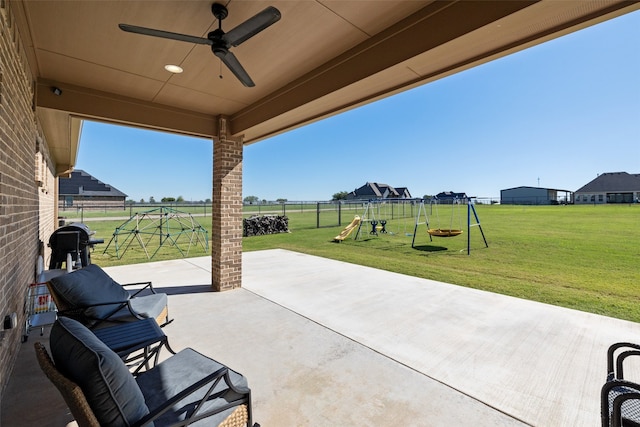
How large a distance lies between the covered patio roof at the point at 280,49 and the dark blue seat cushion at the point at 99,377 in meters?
2.30

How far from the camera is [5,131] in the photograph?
2070 millimetres

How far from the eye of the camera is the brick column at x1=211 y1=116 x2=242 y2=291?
487 centimetres

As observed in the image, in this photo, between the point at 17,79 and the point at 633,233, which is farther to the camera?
the point at 633,233

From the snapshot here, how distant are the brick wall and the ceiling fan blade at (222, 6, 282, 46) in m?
1.41

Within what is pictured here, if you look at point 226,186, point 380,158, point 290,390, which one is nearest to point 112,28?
point 226,186

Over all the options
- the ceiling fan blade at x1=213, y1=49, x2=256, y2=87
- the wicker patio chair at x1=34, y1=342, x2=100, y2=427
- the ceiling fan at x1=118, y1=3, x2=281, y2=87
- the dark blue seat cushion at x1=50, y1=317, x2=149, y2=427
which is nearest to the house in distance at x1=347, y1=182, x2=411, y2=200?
the ceiling fan blade at x1=213, y1=49, x2=256, y2=87

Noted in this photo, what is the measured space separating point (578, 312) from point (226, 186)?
5537mm

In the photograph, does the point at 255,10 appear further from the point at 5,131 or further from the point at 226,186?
the point at 226,186

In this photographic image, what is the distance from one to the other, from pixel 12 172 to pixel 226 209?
277cm

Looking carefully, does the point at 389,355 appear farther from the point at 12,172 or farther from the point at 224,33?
the point at 12,172

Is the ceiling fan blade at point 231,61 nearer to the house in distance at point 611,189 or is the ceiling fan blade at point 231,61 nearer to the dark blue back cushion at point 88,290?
the dark blue back cushion at point 88,290

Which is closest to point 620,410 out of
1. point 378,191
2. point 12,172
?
point 12,172

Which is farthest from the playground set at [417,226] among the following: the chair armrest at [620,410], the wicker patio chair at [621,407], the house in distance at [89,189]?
the house in distance at [89,189]

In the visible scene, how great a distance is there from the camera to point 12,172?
7.59 feet
